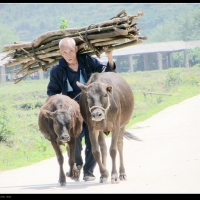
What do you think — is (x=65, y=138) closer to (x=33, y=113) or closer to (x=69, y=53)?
(x=69, y=53)

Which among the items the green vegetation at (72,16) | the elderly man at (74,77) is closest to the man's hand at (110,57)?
the elderly man at (74,77)

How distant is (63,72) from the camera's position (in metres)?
10.6

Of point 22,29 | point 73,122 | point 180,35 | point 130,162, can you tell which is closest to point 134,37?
point 73,122

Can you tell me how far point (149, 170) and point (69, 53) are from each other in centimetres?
244

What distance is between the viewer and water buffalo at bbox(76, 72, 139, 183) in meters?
9.33

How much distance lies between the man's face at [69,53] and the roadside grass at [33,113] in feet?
16.7

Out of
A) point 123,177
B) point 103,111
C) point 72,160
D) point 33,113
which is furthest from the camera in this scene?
point 33,113

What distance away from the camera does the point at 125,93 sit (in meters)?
10.6

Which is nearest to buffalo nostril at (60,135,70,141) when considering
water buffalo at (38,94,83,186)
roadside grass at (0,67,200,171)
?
water buffalo at (38,94,83,186)

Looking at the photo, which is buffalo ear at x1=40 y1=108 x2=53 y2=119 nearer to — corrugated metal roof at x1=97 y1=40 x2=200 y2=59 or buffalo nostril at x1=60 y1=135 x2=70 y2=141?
buffalo nostril at x1=60 y1=135 x2=70 y2=141

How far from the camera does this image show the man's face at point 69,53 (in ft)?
34.0

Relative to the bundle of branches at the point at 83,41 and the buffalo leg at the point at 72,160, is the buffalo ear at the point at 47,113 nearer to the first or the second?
the buffalo leg at the point at 72,160

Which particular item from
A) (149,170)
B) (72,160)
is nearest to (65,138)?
(72,160)

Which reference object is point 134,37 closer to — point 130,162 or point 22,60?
point 22,60
